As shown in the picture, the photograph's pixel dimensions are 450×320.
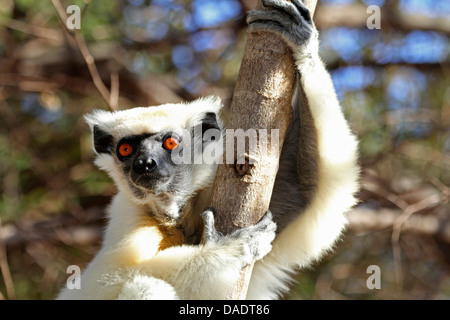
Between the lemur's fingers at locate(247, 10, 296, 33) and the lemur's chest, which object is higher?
the lemur's fingers at locate(247, 10, 296, 33)

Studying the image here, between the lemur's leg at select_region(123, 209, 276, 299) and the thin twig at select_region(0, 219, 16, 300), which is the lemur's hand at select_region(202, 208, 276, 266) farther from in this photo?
the thin twig at select_region(0, 219, 16, 300)

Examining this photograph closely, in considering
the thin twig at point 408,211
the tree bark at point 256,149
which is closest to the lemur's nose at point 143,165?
the tree bark at point 256,149

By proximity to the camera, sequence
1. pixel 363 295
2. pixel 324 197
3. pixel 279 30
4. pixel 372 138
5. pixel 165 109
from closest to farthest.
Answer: pixel 279 30
pixel 324 197
pixel 165 109
pixel 372 138
pixel 363 295

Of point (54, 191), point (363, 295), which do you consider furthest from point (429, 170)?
point (54, 191)

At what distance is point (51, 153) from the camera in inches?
275

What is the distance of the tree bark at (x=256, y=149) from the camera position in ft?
9.00

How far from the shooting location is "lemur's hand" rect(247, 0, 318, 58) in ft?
9.62

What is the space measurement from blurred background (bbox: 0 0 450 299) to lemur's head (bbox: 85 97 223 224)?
235 cm

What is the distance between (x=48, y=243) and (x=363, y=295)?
409 centimetres

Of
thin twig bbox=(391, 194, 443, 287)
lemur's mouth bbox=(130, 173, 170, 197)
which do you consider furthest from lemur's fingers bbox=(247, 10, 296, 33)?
thin twig bbox=(391, 194, 443, 287)

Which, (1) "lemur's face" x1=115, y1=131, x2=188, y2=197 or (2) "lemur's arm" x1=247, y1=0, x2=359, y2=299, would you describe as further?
(1) "lemur's face" x1=115, y1=131, x2=188, y2=197

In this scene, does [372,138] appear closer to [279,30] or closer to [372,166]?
[372,166]

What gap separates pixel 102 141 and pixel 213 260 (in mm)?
1435

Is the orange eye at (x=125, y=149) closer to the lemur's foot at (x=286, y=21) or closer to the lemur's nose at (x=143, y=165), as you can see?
the lemur's nose at (x=143, y=165)
